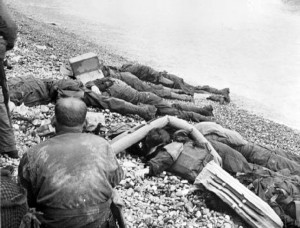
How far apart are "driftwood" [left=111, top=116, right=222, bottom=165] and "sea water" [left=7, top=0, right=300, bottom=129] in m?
9.52

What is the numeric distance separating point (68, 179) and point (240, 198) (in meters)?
2.92

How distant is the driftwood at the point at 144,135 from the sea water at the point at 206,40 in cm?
952

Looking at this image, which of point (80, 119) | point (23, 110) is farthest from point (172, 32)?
point (80, 119)

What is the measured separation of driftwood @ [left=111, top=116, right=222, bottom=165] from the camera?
21.5ft

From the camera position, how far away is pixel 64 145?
3.32 metres

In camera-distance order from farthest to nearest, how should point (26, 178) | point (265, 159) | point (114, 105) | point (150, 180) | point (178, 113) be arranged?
point (178, 113)
point (114, 105)
point (265, 159)
point (150, 180)
point (26, 178)

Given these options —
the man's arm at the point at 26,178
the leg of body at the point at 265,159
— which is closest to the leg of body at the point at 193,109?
the leg of body at the point at 265,159

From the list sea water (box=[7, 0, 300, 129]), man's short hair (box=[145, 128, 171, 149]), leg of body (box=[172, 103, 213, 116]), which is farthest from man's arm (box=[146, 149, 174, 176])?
sea water (box=[7, 0, 300, 129])

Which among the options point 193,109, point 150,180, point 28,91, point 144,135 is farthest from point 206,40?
point 150,180

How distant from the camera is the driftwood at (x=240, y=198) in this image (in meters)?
5.28

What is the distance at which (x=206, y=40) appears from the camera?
94.5 feet

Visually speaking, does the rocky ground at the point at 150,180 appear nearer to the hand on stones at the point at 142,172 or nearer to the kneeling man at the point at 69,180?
the hand on stones at the point at 142,172

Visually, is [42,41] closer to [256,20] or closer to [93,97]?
[93,97]

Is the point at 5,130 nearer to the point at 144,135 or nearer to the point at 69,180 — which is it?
the point at 144,135
